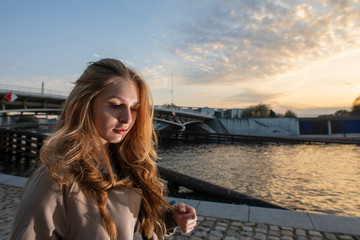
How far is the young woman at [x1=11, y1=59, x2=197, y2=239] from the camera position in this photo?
1.03 meters

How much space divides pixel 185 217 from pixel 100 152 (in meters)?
0.74

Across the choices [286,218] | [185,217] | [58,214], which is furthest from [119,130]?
[286,218]

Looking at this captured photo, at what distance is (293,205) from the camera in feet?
22.4

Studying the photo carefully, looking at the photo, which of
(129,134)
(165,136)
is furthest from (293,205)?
(165,136)

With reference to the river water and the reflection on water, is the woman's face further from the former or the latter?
the reflection on water

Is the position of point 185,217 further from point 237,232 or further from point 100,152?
point 237,232

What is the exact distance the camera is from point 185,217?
1580 mm

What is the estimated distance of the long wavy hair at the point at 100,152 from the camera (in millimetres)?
1204

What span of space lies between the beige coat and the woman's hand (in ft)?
1.37

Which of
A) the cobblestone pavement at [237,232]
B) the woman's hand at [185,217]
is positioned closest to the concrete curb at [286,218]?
the cobblestone pavement at [237,232]

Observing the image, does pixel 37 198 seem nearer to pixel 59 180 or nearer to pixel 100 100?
pixel 59 180

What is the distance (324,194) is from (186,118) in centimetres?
3851

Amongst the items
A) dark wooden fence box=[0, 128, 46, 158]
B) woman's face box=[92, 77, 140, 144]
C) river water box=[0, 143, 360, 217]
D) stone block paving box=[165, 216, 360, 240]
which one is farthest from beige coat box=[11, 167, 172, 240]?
dark wooden fence box=[0, 128, 46, 158]

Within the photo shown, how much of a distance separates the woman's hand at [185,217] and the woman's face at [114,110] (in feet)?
2.22
